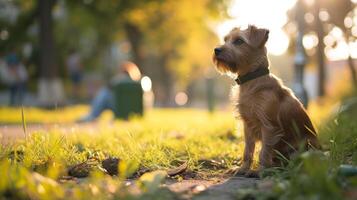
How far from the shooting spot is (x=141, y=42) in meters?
39.5

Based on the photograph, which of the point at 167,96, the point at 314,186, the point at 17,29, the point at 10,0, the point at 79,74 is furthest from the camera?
the point at 167,96

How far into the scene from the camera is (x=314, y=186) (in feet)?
11.0

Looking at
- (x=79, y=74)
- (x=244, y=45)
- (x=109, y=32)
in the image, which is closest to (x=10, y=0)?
(x=79, y=74)

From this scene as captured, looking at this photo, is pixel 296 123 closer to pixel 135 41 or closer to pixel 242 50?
pixel 242 50

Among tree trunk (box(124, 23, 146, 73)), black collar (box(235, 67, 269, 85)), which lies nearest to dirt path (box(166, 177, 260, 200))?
black collar (box(235, 67, 269, 85))

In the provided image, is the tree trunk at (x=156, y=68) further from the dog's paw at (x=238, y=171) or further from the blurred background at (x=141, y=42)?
the dog's paw at (x=238, y=171)

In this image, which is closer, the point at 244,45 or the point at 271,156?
the point at 271,156

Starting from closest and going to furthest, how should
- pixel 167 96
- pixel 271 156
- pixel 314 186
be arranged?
pixel 314 186
pixel 271 156
pixel 167 96

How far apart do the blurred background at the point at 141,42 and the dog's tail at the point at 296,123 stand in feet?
5.32

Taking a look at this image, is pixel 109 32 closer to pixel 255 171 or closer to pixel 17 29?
pixel 17 29

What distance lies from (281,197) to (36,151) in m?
2.59

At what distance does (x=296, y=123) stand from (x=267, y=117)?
371 mm

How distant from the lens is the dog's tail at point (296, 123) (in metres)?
5.60

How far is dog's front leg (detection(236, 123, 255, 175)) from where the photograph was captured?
17.9 feet
